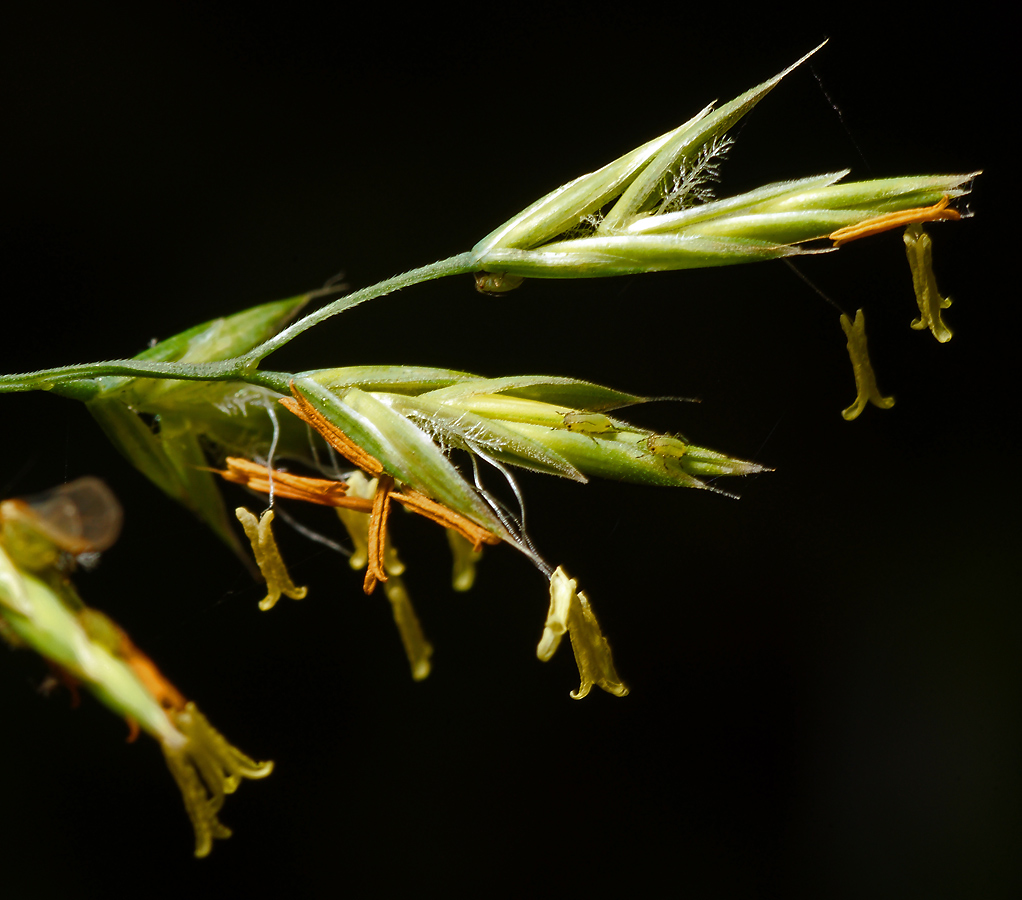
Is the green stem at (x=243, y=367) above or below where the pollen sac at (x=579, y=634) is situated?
above

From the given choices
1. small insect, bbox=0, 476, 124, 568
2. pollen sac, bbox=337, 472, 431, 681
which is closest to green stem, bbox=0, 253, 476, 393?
small insect, bbox=0, 476, 124, 568

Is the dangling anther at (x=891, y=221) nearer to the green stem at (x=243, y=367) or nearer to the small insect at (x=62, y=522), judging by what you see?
the green stem at (x=243, y=367)

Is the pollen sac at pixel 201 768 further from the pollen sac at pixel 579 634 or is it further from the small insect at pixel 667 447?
the small insect at pixel 667 447

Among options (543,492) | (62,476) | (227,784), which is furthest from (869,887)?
(62,476)

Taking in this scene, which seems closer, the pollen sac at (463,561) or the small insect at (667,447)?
the small insect at (667,447)

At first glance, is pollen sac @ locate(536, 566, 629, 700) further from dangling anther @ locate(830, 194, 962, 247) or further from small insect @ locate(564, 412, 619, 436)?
dangling anther @ locate(830, 194, 962, 247)

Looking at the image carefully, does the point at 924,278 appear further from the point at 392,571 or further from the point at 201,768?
the point at 201,768

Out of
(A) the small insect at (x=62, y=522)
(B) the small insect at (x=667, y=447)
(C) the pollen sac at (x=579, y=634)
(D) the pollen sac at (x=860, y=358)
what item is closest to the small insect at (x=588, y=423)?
(B) the small insect at (x=667, y=447)

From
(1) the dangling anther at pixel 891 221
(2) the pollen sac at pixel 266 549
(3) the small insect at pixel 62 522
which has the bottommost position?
(1) the dangling anther at pixel 891 221
